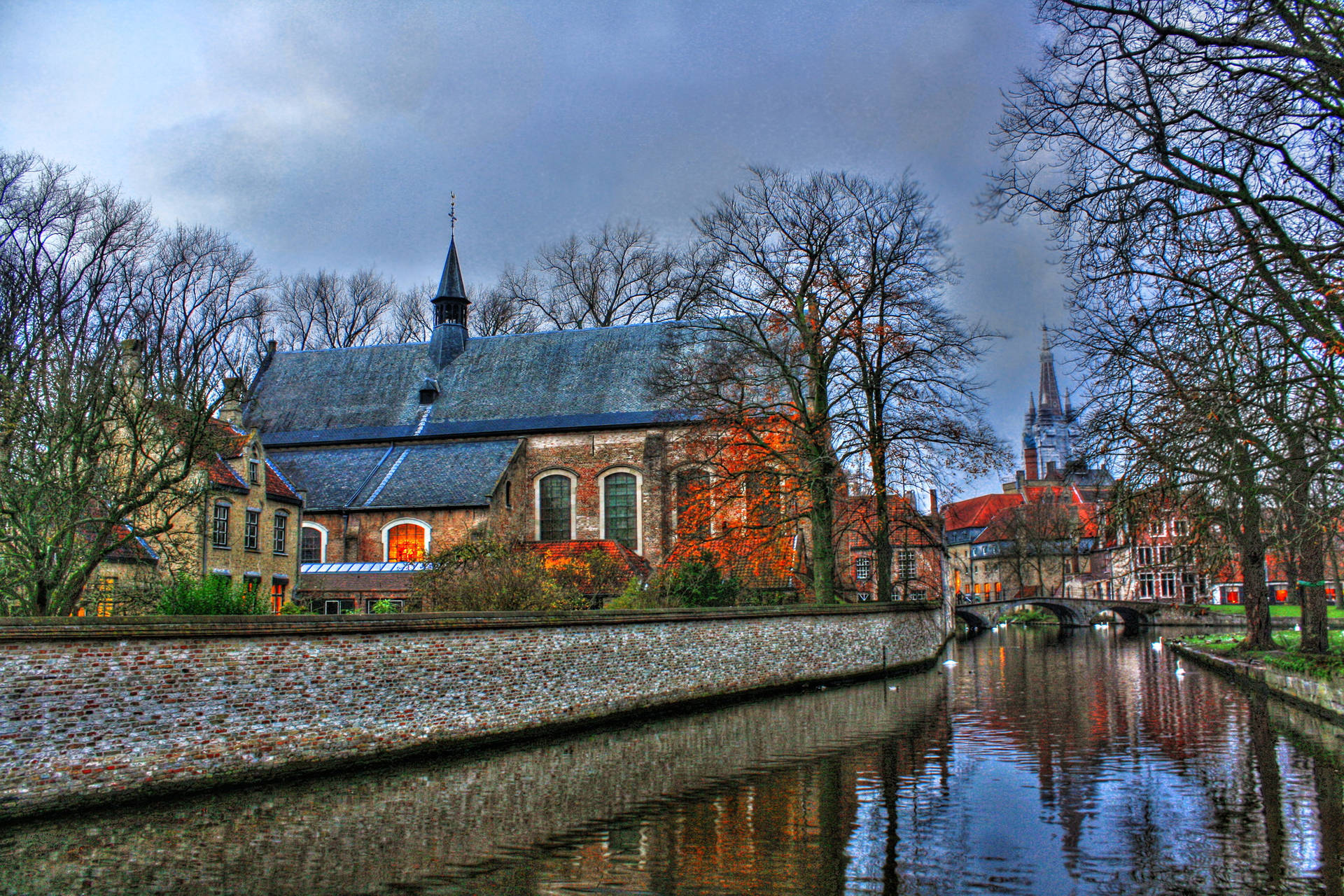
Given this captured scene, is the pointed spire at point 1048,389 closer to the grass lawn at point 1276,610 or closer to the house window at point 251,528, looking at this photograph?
the grass lawn at point 1276,610

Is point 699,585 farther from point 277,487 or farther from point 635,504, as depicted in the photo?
point 277,487

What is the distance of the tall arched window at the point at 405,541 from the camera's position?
2927 cm

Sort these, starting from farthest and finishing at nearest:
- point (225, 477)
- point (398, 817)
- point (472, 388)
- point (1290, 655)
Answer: point (472, 388) → point (225, 477) → point (1290, 655) → point (398, 817)

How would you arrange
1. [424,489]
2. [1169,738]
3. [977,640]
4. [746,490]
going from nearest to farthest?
[1169,738] → [746,490] → [424,489] → [977,640]

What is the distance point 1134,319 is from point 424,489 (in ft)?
72.5

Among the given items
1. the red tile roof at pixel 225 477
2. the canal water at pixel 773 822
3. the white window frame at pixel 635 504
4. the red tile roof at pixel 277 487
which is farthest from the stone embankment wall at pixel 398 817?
the white window frame at pixel 635 504

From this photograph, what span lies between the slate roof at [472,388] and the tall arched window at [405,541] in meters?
4.80

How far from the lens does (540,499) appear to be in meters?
32.8

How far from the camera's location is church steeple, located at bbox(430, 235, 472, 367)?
3672cm

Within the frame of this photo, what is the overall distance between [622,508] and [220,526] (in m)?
12.0

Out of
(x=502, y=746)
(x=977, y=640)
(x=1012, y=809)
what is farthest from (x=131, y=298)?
(x=977, y=640)

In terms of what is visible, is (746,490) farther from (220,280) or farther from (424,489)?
(220,280)

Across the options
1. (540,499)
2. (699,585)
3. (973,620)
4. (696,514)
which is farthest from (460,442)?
(973,620)

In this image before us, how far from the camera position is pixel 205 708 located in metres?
10.3
